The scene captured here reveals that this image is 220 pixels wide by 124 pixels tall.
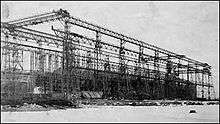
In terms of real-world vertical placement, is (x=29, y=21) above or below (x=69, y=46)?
above

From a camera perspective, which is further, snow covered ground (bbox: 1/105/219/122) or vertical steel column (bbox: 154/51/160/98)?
vertical steel column (bbox: 154/51/160/98)

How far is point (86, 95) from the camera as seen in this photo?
50.3m

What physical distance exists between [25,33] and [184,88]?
48.9 metres

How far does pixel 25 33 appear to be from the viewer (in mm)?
36312

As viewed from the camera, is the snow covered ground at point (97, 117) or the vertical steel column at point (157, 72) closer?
the snow covered ground at point (97, 117)

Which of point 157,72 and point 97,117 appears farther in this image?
point 157,72

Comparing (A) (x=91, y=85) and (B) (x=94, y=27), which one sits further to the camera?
(A) (x=91, y=85)

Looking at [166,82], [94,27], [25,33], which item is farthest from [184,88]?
[25,33]

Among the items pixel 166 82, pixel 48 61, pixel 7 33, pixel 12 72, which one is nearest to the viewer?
pixel 7 33

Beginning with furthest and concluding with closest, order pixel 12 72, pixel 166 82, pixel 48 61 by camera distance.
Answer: pixel 166 82 < pixel 48 61 < pixel 12 72

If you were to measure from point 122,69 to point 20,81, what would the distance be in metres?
14.3

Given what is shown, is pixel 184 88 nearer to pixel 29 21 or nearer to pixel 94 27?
pixel 94 27

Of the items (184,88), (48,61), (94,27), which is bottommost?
(184,88)

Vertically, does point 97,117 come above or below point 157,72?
below
